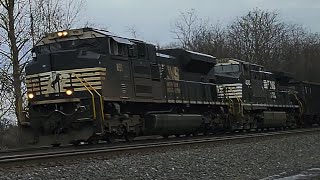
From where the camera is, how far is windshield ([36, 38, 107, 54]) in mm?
14445

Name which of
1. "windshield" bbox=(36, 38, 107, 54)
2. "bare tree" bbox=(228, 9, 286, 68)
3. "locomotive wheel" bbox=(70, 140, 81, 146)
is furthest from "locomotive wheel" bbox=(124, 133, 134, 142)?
"bare tree" bbox=(228, 9, 286, 68)

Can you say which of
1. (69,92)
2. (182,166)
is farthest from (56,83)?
(182,166)

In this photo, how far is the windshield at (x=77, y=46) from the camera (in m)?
14.4

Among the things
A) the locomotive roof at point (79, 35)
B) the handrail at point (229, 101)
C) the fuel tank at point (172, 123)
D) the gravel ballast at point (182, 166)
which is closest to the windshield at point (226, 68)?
the handrail at point (229, 101)

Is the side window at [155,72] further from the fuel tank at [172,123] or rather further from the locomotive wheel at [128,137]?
the locomotive wheel at [128,137]

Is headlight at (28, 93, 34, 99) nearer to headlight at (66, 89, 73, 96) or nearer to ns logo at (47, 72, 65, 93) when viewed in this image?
ns logo at (47, 72, 65, 93)

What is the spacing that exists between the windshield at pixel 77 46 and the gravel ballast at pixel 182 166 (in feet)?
12.1

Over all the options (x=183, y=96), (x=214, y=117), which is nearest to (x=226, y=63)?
(x=214, y=117)

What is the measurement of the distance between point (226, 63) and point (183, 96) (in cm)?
654

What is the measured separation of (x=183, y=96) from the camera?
61.9ft

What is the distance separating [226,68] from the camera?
2455 cm

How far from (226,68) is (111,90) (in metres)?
11.5

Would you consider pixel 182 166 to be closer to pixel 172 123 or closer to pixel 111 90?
pixel 111 90

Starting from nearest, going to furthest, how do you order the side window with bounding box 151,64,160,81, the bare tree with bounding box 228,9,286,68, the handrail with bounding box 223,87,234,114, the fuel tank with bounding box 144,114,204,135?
1. the fuel tank with bounding box 144,114,204,135
2. the side window with bounding box 151,64,160,81
3. the handrail with bounding box 223,87,234,114
4. the bare tree with bounding box 228,9,286,68
